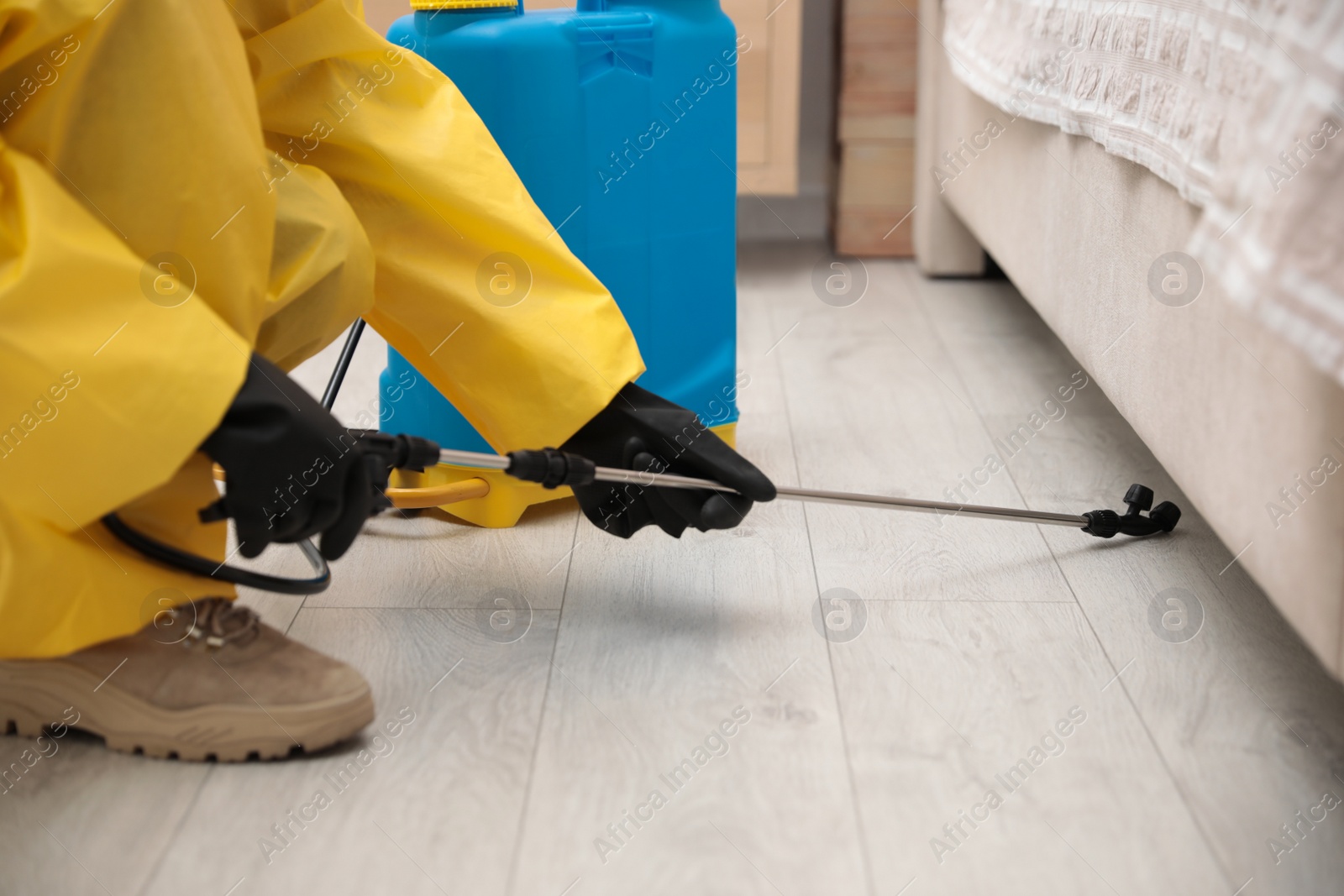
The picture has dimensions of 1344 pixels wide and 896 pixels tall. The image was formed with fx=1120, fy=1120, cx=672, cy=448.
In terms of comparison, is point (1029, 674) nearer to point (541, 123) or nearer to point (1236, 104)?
point (1236, 104)

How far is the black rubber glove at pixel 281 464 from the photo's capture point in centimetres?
62

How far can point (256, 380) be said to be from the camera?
63 cm

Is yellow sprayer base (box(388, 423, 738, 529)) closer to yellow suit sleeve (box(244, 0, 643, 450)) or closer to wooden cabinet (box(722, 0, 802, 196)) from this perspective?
yellow suit sleeve (box(244, 0, 643, 450))

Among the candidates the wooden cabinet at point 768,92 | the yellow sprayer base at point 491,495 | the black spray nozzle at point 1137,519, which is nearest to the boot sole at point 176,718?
the yellow sprayer base at point 491,495

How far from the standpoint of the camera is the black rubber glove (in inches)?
24.5

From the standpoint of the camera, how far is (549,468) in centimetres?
76

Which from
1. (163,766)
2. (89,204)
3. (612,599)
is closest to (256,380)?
(89,204)

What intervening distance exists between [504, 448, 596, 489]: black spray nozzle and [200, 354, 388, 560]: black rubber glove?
0.36 feet

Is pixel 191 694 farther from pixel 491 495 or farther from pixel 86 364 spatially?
pixel 491 495

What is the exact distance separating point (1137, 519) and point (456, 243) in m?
0.64

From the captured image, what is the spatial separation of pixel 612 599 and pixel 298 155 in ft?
1.41

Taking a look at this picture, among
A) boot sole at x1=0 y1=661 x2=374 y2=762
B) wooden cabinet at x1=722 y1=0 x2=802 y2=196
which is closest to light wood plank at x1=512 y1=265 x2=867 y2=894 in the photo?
boot sole at x1=0 y1=661 x2=374 y2=762

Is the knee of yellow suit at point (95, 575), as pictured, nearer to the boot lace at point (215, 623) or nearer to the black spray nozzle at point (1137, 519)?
the boot lace at point (215, 623)

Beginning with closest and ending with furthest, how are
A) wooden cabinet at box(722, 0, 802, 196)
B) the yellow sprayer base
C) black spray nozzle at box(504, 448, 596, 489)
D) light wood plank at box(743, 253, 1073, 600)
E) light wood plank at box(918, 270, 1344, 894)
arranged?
light wood plank at box(918, 270, 1344, 894), black spray nozzle at box(504, 448, 596, 489), light wood plank at box(743, 253, 1073, 600), the yellow sprayer base, wooden cabinet at box(722, 0, 802, 196)
